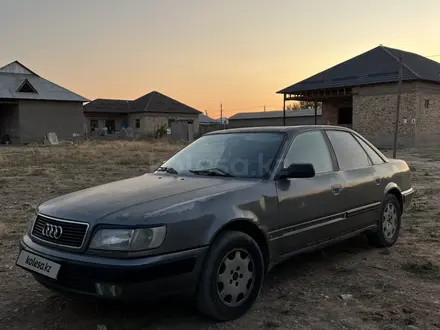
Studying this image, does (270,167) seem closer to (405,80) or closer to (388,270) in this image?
(388,270)

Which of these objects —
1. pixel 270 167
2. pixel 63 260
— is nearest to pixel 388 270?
pixel 270 167

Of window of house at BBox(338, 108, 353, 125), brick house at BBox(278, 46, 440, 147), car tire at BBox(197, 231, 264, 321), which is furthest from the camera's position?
window of house at BBox(338, 108, 353, 125)

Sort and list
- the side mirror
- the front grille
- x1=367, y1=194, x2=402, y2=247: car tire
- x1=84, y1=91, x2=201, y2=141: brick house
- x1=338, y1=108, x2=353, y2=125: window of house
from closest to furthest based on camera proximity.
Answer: the front grille < the side mirror < x1=367, y1=194, x2=402, y2=247: car tire < x1=338, y1=108, x2=353, y2=125: window of house < x1=84, y1=91, x2=201, y2=141: brick house

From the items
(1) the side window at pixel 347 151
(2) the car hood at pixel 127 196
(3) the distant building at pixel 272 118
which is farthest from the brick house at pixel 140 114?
(2) the car hood at pixel 127 196

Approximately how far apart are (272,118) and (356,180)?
209 feet

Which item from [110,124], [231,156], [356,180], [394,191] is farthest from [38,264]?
[110,124]

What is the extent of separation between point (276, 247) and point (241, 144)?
3.77ft

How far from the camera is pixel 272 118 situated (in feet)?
223

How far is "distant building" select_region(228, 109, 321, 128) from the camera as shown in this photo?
192ft

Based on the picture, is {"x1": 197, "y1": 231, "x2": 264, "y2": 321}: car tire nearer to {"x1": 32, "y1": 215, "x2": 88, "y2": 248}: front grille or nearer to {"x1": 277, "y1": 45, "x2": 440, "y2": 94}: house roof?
{"x1": 32, "y1": 215, "x2": 88, "y2": 248}: front grille

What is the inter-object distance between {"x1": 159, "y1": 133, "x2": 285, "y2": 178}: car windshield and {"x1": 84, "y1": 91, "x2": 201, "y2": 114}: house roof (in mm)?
50634

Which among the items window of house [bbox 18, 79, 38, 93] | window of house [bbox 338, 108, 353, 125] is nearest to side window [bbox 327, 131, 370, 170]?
window of house [bbox 338, 108, 353, 125]

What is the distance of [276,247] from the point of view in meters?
3.85

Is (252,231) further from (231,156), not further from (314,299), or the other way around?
(231,156)
